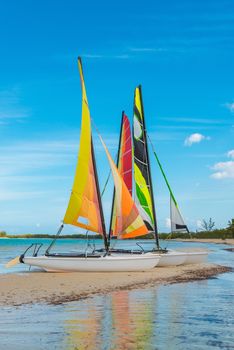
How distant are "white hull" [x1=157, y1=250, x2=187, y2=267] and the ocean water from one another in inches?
547

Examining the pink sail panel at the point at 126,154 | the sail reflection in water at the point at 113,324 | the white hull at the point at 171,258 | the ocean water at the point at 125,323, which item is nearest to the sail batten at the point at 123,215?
the pink sail panel at the point at 126,154

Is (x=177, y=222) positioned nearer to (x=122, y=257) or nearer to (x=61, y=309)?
(x=122, y=257)

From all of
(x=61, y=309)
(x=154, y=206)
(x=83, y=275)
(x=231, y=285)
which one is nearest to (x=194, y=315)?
(x=61, y=309)

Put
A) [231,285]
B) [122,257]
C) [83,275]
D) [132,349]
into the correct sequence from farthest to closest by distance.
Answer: [122,257] → [83,275] → [231,285] → [132,349]

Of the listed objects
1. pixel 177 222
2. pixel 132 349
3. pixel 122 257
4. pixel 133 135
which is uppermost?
pixel 133 135

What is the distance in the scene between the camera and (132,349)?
11.0 m

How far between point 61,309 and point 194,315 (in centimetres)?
417

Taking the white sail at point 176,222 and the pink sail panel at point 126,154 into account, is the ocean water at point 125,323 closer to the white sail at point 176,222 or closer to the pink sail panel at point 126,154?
the white sail at point 176,222

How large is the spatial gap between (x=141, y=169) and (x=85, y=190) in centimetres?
711

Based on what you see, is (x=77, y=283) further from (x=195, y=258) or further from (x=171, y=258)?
(x=195, y=258)

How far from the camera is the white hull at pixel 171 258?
113 ft

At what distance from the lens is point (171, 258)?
34.8m

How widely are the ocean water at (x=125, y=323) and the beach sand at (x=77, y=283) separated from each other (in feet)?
4.27

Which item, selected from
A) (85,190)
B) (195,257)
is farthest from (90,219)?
(195,257)
